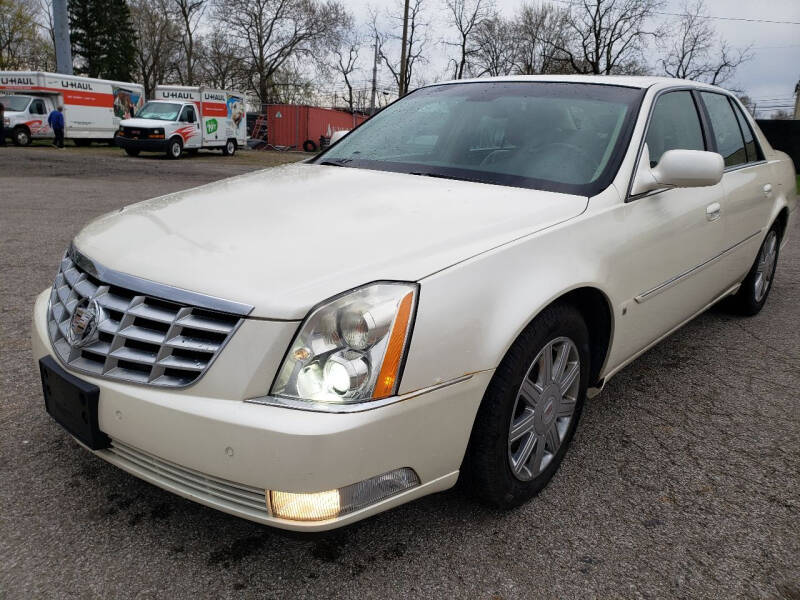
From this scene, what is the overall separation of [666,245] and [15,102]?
2647cm

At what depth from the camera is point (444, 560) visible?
2033 mm

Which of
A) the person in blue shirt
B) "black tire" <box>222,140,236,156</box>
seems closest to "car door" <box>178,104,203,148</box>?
"black tire" <box>222,140,236,156</box>

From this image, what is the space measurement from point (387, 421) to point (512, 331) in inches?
19.7

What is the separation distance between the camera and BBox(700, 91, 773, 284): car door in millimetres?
3670

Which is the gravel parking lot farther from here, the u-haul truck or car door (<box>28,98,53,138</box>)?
car door (<box>28,98,53,138</box>)

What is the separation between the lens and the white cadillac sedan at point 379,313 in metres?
1.72

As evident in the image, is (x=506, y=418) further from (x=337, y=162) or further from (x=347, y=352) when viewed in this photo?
(x=337, y=162)

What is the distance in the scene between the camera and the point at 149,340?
182 cm

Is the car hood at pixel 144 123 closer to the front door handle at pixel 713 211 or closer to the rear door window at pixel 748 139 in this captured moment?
the rear door window at pixel 748 139

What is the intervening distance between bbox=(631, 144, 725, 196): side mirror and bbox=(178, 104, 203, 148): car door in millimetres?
22601

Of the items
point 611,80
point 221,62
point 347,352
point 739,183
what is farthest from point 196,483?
point 221,62

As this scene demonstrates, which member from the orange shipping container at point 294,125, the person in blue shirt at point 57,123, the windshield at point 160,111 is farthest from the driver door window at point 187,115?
the orange shipping container at point 294,125

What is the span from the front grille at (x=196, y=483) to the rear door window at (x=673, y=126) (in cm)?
221

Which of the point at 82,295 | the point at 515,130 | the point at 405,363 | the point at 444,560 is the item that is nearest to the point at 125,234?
the point at 82,295
